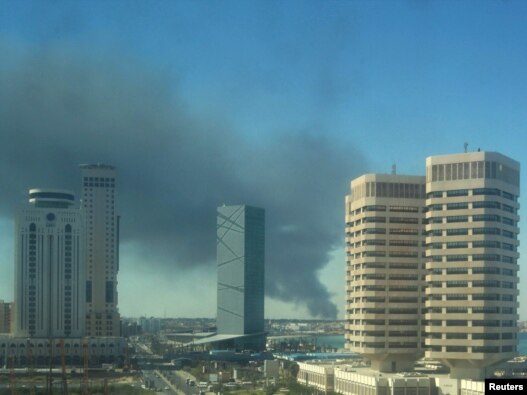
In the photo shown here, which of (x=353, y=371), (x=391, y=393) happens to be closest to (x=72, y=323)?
(x=353, y=371)

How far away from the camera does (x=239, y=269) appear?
42.6 m

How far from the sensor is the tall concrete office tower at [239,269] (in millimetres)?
42344

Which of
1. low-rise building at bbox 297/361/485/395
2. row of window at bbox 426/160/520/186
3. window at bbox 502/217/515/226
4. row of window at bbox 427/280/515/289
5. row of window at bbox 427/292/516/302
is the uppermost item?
row of window at bbox 426/160/520/186

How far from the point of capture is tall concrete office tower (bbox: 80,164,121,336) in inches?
1652

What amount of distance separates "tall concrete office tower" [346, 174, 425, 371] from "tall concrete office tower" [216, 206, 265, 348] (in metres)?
21.6

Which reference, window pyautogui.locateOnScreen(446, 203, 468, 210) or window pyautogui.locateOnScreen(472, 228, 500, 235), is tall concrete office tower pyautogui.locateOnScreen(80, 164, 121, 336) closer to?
window pyautogui.locateOnScreen(446, 203, 468, 210)

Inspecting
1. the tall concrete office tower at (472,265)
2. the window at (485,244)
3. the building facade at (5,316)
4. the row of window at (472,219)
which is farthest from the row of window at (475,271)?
the building facade at (5,316)

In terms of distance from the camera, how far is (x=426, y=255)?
64.7ft

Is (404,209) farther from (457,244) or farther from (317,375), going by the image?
(317,375)

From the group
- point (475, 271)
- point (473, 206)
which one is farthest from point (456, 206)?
point (475, 271)

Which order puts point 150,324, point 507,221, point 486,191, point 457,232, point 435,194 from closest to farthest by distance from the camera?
point 486,191 → point 457,232 → point 507,221 → point 435,194 → point 150,324

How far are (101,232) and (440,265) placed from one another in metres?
26.9

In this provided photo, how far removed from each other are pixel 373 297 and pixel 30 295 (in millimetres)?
19034

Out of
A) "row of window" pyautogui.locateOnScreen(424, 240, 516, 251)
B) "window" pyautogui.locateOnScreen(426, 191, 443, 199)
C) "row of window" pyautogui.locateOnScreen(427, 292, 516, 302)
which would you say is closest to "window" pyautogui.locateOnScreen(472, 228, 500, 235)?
"row of window" pyautogui.locateOnScreen(424, 240, 516, 251)
